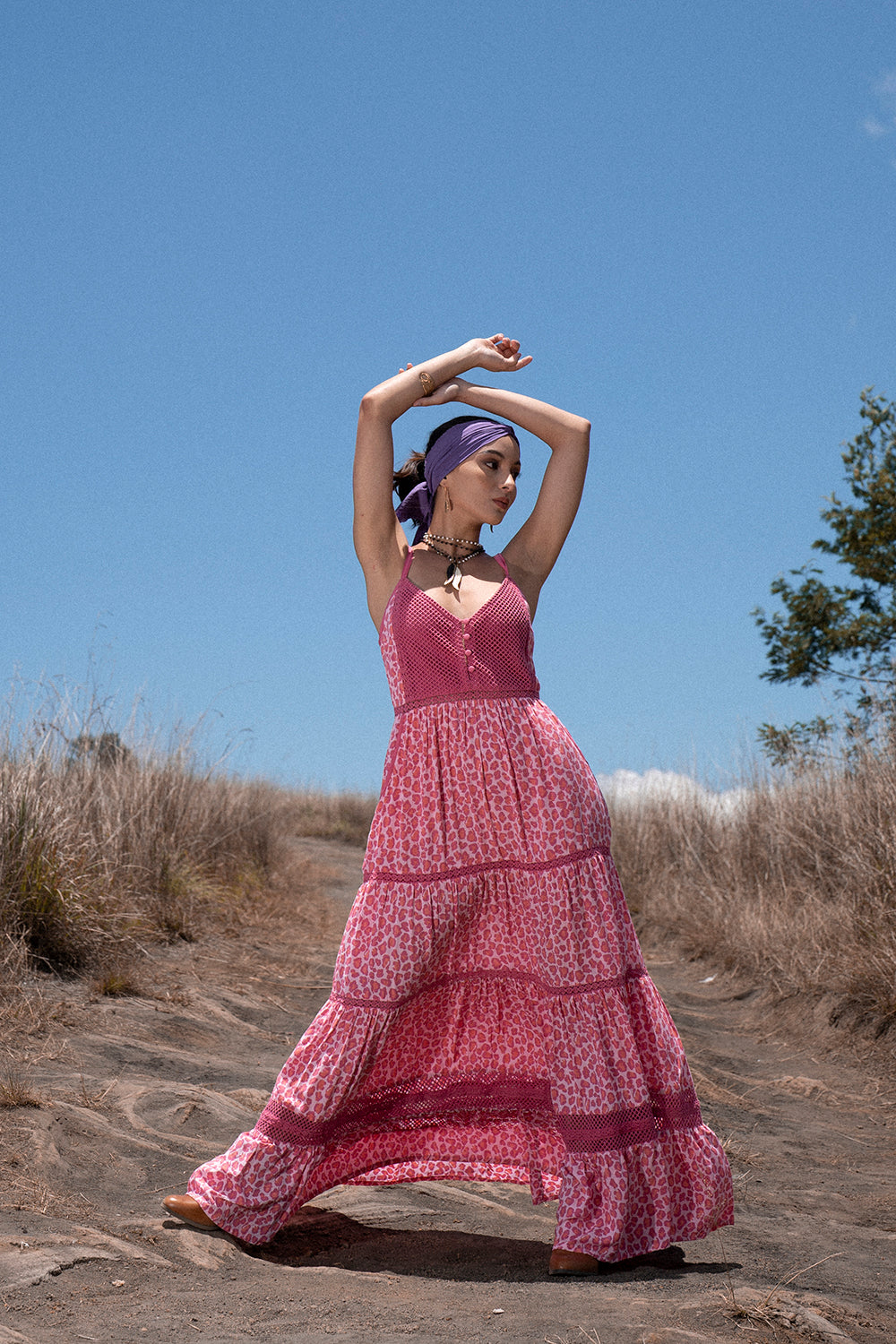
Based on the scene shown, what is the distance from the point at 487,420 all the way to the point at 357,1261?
2203 mm

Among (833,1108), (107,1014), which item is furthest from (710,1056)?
(107,1014)

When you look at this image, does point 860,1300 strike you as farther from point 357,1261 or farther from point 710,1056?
point 710,1056

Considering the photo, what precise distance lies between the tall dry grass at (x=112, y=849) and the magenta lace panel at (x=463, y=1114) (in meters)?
2.50

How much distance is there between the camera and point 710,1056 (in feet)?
19.4

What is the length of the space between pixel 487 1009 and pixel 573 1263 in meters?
0.61

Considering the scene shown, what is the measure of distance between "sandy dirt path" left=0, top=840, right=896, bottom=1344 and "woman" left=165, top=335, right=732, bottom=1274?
163mm

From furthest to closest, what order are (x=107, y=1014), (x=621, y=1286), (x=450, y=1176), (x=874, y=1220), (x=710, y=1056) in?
(x=710, y=1056), (x=107, y=1014), (x=874, y=1220), (x=450, y=1176), (x=621, y=1286)

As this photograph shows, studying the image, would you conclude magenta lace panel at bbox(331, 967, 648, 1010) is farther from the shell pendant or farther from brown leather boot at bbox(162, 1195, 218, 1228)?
the shell pendant

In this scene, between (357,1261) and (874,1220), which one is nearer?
(357,1261)

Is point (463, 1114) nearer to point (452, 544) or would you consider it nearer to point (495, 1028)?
point (495, 1028)

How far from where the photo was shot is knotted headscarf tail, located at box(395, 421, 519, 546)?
10.2 ft

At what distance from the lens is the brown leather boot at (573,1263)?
8.61 ft

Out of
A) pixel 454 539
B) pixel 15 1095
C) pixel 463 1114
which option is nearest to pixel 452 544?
pixel 454 539

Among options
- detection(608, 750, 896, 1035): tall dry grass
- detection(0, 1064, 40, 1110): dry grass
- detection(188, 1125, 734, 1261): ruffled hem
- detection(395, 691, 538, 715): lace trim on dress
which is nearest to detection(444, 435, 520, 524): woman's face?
detection(395, 691, 538, 715): lace trim on dress
